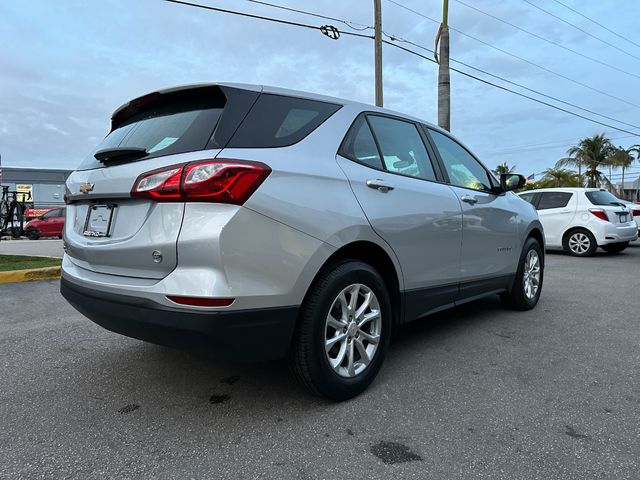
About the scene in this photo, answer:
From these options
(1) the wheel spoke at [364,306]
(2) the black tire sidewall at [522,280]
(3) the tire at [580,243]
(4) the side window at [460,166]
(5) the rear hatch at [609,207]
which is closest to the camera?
(1) the wheel spoke at [364,306]

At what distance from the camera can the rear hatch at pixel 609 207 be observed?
A: 10.3 m

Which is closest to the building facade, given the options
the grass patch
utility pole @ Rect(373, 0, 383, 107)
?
utility pole @ Rect(373, 0, 383, 107)

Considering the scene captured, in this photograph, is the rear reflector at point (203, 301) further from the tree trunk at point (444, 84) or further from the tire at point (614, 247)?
the tree trunk at point (444, 84)

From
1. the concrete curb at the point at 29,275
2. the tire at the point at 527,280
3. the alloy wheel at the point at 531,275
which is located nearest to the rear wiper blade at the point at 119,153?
the tire at the point at 527,280

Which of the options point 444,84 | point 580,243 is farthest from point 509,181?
point 444,84

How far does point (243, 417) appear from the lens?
99.6 inches

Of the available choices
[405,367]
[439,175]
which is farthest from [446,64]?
[405,367]

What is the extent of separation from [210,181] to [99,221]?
84 cm

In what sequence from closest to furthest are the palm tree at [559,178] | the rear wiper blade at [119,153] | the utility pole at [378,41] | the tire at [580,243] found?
1. the rear wiper blade at [119,153]
2. the tire at [580,243]
3. the utility pole at [378,41]
4. the palm tree at [559,178]

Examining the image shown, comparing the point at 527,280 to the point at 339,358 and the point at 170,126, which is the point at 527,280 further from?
the point at 170,126

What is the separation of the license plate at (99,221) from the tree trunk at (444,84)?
459 inches

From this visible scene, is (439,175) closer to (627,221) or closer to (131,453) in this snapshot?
(131,453)

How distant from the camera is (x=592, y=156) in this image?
140 ft

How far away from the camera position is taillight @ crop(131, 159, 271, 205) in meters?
2.19
